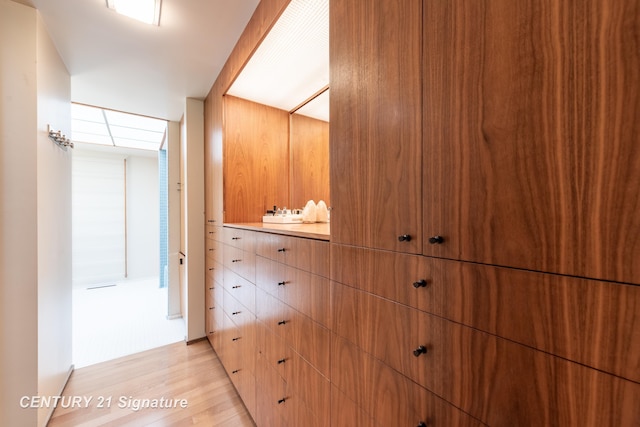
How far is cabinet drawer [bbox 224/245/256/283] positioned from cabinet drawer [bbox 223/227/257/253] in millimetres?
31

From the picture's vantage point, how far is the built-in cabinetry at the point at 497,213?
0.36m

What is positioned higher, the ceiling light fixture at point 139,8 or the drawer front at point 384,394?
A: the ceiling light fixture at point 139,8

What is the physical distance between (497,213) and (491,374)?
0.31 meters

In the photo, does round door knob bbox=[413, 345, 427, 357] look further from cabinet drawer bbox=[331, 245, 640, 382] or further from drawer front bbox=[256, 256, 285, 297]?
drawer front bbox=[256, 256, 285, 297]

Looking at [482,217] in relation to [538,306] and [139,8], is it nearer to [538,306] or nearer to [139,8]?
[538,306]

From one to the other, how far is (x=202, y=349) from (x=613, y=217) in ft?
9.83

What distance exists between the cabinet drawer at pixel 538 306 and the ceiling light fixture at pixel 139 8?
186cm

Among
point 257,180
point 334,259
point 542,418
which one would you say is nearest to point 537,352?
point 542,418

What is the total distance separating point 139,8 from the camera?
1.42 metres

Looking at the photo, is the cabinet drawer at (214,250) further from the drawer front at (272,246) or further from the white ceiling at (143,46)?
the white ceiling at (143,46)

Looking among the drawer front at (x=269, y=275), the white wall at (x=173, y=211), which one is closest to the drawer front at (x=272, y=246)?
the drawer front at (x=269, y=275)

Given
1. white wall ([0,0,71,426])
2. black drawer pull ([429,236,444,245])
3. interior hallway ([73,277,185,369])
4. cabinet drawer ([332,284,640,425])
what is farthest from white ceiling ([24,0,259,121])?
interior hallway ([73,277,185,369])

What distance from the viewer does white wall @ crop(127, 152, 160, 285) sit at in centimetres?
501

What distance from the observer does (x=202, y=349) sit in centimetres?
252
